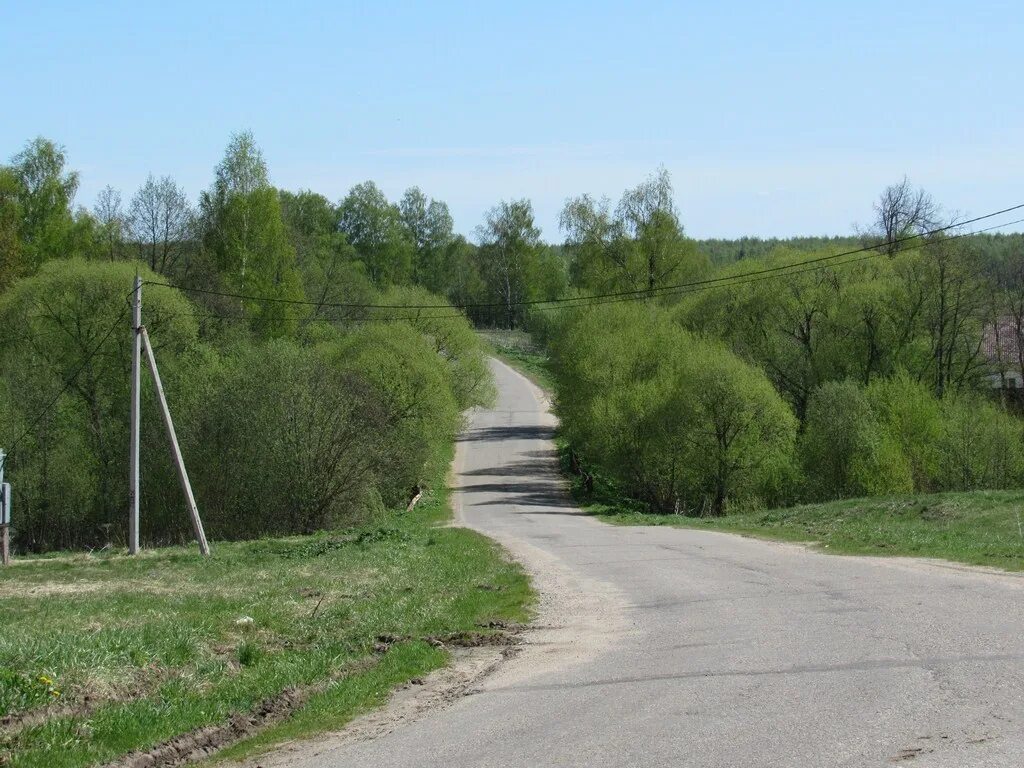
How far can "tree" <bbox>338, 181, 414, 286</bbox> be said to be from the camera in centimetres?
10381

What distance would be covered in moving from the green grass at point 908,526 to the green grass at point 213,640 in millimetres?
8223

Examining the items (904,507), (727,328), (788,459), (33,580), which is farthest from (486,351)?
(33,580)

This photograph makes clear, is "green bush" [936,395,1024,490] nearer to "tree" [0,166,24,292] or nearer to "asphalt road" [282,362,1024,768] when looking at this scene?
"asphalt road" [282,362,1024,768]

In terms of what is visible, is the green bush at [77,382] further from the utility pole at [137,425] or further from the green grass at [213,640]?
the green grass at [213,640]

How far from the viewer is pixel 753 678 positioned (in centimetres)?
991

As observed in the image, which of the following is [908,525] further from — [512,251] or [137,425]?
[512,251]

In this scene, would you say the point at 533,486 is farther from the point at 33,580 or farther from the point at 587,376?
the point at 33,580

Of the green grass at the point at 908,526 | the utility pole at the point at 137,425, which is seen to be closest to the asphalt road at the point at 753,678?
the green grass at the point at 908,526

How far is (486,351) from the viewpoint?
72.8 m

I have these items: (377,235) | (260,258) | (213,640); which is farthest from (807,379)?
(377,235)

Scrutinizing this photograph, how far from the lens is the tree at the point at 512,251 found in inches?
4375

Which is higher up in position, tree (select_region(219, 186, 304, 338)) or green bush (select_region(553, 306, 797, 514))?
tree (select_region(219, 186, 304, 338))

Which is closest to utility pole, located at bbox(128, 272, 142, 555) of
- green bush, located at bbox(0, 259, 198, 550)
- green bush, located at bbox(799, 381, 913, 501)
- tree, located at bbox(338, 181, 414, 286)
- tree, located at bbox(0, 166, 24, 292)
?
green bush, located at bbox(0, 259, 198, 550)

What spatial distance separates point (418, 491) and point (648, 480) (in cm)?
1124
